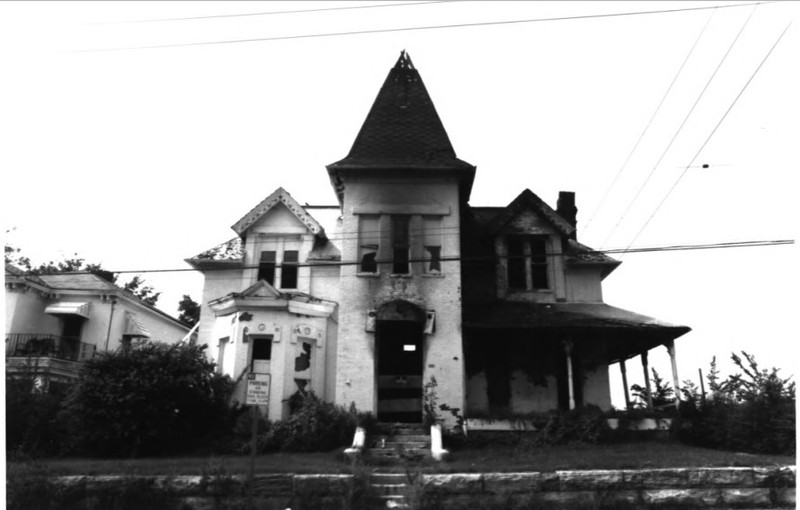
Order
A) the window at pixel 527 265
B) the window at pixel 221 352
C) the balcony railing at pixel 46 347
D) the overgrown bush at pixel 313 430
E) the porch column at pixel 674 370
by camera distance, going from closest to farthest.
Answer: the overgrown bush at pixel 313 430 < the porch column at pixel 674 370 < the window at pixel 221 352 < the window at pixel 527 265 < the balcony railing at pixel 46 347

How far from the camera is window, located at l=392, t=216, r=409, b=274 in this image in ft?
68.4

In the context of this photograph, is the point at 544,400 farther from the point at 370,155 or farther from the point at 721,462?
the point at 370,155

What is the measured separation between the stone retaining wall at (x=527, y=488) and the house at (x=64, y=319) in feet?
53.0

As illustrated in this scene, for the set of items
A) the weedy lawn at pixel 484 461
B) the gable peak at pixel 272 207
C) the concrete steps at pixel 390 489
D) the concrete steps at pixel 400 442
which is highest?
the gable peak at pixel 272 207

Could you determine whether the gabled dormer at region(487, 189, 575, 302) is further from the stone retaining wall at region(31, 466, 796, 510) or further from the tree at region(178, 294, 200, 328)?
the tree at region(178, 294, 200, 328)

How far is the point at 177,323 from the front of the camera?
37.0 meters

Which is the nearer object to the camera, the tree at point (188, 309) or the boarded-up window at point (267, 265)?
the boarded-up window at point (267, 265)

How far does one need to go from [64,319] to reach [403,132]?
18522 mm

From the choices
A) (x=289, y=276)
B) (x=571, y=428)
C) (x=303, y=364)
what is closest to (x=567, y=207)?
(x=571, y=428)

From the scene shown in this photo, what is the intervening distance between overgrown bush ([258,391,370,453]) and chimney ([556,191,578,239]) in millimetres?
12080

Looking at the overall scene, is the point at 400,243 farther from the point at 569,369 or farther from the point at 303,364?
the point at 569,369

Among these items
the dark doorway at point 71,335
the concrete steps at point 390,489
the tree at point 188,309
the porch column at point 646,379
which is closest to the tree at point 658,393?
the porch column at point 646,379

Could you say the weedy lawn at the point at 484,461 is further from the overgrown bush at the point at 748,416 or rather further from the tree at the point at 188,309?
the tree at the point at 188,309

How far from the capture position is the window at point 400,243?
20859 millimetres
